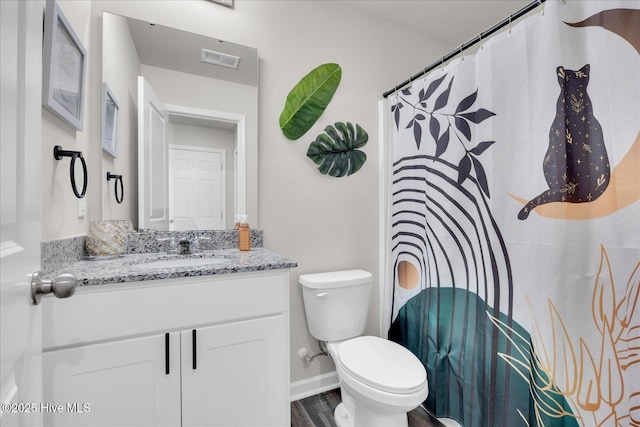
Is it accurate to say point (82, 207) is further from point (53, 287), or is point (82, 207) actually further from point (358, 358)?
point (358, 358)

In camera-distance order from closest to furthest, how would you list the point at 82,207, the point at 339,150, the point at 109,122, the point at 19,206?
1. the point at 19,206
2. the point at 82,207
3. the point at 109,122
4. the point at 339,150

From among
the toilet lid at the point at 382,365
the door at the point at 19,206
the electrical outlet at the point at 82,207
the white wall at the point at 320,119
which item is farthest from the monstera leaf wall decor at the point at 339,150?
the door at the point at 19,206

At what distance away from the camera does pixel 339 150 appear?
192cm

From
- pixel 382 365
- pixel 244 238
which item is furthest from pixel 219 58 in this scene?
pixel 382 365

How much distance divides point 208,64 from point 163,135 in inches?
17.8

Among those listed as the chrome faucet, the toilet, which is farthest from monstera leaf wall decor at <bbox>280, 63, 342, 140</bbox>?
the toilet

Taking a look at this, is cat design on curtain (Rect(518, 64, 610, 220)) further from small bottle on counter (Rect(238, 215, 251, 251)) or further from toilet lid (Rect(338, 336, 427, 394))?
small bottle on counter (Rect(238, 215, 251, 251))

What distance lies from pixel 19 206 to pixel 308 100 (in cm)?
151

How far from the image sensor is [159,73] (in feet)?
4.88

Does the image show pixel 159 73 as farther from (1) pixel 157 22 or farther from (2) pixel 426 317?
(2) pixel 426 317

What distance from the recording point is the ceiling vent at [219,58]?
1564 mm

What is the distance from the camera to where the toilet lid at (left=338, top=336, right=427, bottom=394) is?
48.1 inches

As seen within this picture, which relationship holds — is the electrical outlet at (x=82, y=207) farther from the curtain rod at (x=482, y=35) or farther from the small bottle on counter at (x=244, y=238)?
the curtain rod at (x=482, y=35)

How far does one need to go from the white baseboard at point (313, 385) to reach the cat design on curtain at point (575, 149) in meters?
1.57
